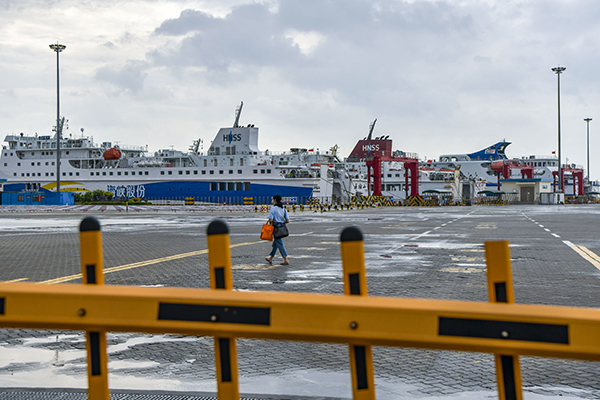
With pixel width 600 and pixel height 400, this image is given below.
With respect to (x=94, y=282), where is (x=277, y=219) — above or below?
below

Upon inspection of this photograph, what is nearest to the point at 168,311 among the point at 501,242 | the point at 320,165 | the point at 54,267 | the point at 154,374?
the point at 501,242

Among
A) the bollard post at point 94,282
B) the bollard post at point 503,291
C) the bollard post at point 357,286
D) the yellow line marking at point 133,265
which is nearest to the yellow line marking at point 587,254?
the yellow line marking at point 133,265

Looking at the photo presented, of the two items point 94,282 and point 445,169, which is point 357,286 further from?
point 445,169

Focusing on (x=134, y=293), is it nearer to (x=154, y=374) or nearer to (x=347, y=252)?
(x=347, y=252)

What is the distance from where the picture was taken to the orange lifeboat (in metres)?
84.8

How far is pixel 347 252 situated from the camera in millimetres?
2787

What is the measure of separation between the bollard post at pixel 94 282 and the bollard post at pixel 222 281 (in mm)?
501

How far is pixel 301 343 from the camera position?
21.7ft

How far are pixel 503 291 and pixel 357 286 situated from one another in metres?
0.59

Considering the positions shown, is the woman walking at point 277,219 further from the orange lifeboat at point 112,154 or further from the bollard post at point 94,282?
the orange lifeboat at point 112,154

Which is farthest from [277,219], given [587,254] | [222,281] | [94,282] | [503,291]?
[503,291]

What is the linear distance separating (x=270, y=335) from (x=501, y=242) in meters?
1.02

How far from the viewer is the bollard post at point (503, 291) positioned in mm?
2656

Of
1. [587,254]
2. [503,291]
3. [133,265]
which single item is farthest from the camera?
[587,254]
